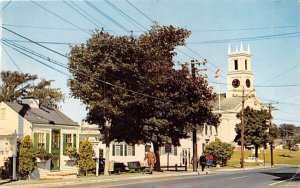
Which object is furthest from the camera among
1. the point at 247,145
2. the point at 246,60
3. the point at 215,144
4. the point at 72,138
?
the point at 246,60

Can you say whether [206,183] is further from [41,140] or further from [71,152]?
[41,140]

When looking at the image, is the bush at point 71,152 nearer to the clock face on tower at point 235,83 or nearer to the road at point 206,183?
the road at point 206,183

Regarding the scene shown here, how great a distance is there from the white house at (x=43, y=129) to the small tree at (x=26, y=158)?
4.09m

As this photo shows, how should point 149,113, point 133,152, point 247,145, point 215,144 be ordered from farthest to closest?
point 247,145 → point 215,144 → point 133,152 → point 149,113

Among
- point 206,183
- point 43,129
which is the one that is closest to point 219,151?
point 43,129

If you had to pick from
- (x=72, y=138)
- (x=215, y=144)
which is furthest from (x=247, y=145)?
(x=72, y=138)

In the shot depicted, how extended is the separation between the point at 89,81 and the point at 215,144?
108 feet

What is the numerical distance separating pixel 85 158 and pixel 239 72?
111 metres

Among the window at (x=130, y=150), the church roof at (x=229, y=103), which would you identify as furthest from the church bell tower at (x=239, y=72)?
the window at (x=130, y=150)

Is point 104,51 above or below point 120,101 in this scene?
above

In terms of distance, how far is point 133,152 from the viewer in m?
58.9

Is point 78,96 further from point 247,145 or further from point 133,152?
point 247,145

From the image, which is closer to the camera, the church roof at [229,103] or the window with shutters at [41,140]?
the window with shutters at [41,140]

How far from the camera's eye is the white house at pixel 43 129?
41469mm
